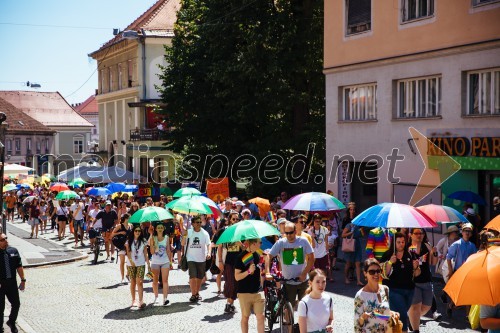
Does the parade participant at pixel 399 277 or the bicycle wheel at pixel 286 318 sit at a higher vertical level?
the parade participant at pixel 399 277

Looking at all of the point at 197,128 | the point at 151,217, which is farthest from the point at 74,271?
the point at 197,128

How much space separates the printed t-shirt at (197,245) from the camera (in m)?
15.4

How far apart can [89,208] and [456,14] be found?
14.9 metres

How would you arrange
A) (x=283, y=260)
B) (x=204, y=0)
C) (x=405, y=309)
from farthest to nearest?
(x=204, y=0) → (x=283, y=260) → (x=405, y=309)

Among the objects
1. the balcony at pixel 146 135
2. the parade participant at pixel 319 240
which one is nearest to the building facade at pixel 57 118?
the balcony at pixel 146 135

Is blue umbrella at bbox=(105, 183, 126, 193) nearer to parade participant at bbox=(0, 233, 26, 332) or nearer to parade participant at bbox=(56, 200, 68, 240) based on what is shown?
parade participant at bbox=(56, 200, 68, 240)

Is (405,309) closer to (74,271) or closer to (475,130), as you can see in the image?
(475,130)

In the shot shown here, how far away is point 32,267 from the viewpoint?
73.3ft

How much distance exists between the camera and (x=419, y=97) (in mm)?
23359

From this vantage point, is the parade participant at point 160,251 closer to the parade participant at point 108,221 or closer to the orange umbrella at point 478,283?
the parade participant at point 108,221

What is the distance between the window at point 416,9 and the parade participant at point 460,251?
11.4 metres

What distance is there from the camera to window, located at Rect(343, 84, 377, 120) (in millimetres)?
25328

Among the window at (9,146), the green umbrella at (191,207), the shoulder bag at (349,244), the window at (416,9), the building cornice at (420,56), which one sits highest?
the window at (416,9)

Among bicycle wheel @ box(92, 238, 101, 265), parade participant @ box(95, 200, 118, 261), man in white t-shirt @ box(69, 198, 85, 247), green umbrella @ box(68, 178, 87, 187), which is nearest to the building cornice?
parade participant @ box(95, 200, 118, 261)
